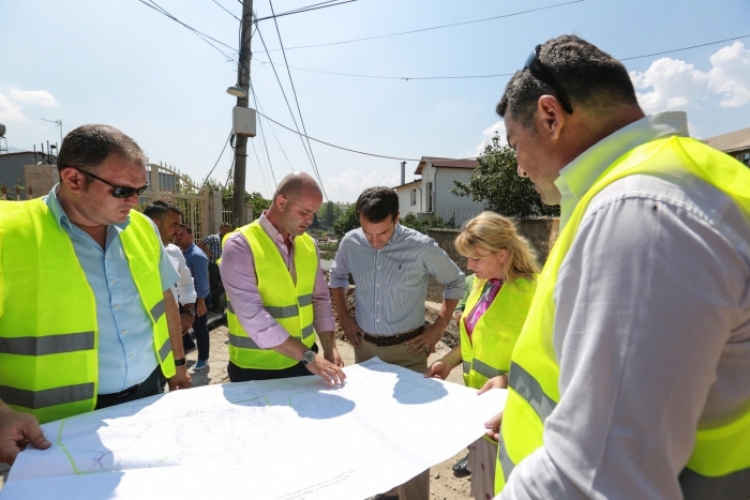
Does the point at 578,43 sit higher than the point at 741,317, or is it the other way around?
the point at 578,43

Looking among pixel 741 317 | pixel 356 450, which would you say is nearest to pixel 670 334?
pixel 741 317

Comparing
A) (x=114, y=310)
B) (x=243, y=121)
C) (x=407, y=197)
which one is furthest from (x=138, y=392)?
(x=407, y=197)

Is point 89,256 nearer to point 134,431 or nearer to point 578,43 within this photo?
point 134,431

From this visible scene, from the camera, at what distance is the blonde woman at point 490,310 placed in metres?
2.02

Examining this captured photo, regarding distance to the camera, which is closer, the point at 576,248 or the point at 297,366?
the point at 576,248

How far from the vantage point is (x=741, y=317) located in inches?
23.8

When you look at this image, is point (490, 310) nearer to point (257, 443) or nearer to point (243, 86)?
point (257, 443)

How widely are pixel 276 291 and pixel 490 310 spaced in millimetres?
1198

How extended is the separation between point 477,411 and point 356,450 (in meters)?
0.57

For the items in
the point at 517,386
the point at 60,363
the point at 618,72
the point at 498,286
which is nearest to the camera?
the point at 618,72

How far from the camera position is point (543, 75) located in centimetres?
93

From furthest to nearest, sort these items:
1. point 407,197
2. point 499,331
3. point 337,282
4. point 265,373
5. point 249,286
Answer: point 407,197 < point 337,282 < point 265,373 < point 249,286 < point 499,331

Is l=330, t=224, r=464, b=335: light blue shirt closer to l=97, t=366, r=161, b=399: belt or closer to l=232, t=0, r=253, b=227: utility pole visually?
l=97, t=366, r=161, b=399: belt

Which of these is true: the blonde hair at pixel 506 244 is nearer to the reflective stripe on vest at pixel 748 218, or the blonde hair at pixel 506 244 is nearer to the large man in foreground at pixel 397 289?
the large man in foreground at pixel 397 289
